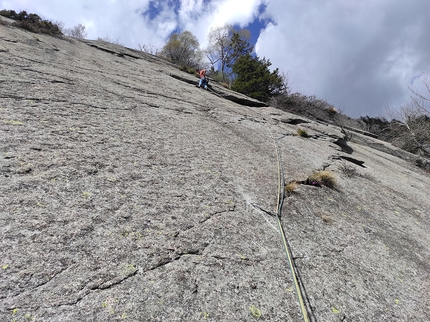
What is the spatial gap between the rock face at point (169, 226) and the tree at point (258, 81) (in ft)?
44.2

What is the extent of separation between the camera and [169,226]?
A: 99.8 inches

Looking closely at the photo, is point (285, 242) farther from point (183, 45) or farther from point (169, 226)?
point (183, 45)

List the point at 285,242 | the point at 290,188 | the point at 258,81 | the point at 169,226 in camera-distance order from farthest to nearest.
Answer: the point at 258,81
the point at 290,188
the point at 285,242
the point at 169,226

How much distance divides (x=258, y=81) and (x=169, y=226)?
16.7 meters

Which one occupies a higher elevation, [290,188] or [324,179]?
[324,179]

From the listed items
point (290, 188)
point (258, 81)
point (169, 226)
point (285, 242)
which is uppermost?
point (258, 81)

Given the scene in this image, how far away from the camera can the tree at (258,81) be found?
17.8m

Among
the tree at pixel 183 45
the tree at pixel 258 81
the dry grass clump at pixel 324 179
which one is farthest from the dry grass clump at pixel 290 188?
the tree at pixel 183 45

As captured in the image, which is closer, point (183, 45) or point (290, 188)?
point (290, 188)

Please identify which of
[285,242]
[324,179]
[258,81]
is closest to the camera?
[285,242]

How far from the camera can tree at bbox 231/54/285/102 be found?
1780 centimetres

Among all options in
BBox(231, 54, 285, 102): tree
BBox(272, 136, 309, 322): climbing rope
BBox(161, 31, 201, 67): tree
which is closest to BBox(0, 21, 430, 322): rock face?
BBox(272, 136, 309, 322): climbing rope

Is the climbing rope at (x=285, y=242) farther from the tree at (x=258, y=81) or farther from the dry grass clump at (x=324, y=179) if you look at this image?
the tree at (x=258, y=81)

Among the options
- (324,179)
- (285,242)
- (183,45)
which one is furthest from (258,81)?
(183,45)
